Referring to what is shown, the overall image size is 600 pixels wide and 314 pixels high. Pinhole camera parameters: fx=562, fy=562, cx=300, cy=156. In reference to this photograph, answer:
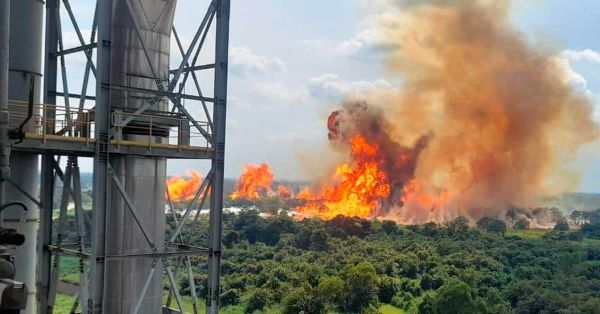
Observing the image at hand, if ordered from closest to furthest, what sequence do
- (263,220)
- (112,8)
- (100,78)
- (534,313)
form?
(100,78)
(112,8)
(534,313)
(263,220)

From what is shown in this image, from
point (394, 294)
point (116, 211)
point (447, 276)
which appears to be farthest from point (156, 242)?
point (447, 276)

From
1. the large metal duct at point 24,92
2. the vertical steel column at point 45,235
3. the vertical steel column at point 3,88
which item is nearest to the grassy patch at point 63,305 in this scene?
the vertical steel column at point 45,235

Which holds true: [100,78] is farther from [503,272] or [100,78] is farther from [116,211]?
[503,272]

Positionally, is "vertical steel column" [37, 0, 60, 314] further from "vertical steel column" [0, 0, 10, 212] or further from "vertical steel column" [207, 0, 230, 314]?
"vertical steel column" [0, 0, 10, 212]

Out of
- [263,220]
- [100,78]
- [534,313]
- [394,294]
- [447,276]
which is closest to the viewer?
[100,78]

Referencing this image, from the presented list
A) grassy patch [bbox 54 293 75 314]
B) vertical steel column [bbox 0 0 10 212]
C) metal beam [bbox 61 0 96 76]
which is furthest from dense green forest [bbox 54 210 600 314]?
vertical steel column [bbox 0 0 10 212]

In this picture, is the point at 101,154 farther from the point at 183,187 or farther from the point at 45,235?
the point at 183,187

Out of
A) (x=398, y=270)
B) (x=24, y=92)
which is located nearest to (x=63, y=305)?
(x=398, y=270)
